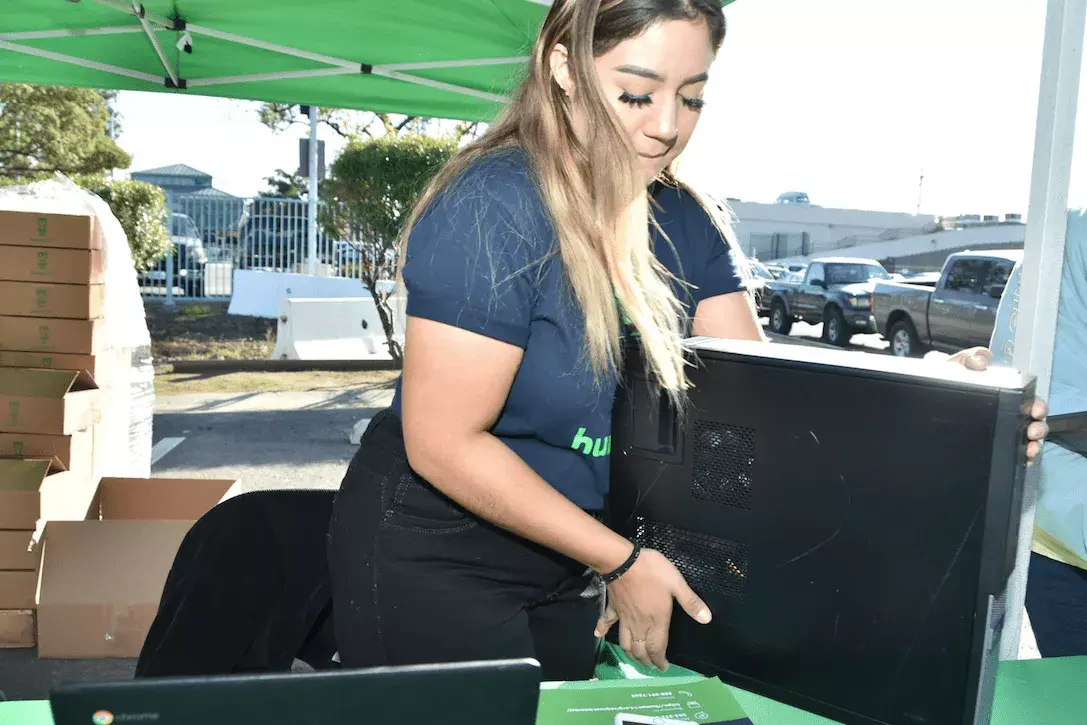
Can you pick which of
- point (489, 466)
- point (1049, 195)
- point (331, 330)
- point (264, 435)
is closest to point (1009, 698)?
point (489, 466)

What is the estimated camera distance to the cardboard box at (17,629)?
320 cm

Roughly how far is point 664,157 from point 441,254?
0.29 m

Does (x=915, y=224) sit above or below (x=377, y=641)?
above

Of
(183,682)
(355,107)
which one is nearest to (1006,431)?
(183,682)

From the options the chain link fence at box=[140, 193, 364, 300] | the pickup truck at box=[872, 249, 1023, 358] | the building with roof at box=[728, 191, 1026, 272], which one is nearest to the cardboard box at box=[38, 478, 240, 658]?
the pickup truck at box=[872, 249, 1023, 358]

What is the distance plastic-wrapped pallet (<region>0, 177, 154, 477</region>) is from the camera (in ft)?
11.2

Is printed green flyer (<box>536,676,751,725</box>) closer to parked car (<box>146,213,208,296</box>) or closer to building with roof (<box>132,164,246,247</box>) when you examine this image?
building with roof (<box>132,164,246,247</box>)

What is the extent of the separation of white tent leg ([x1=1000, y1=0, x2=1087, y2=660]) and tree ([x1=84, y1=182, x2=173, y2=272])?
10033 millimetres

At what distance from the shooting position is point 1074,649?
178 centimetres

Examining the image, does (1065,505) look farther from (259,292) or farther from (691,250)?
(259,292)

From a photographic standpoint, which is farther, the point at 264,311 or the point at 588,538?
the point at 264,311

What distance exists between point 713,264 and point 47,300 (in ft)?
8.72

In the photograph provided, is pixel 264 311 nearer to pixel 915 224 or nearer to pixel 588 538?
pixel 588 538

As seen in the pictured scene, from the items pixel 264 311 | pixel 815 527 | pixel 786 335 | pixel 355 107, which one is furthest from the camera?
pixel 786 335
